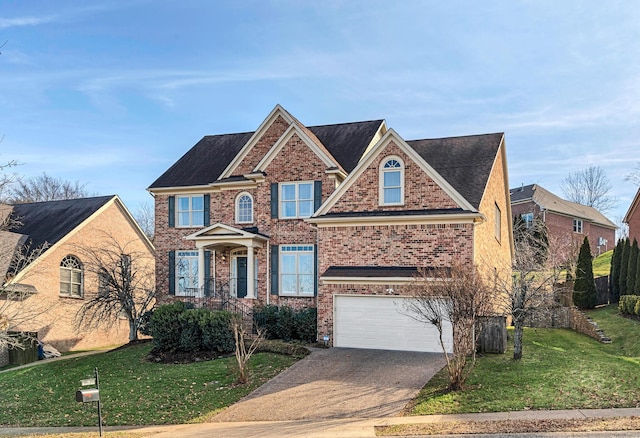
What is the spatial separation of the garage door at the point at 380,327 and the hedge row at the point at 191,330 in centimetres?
397

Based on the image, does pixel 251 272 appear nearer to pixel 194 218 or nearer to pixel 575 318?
pixel 194 218

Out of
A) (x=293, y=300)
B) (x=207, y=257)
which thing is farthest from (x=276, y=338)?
(x=207, y=257)

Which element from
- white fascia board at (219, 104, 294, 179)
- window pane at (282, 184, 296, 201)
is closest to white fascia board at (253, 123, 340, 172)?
white fascia board at (219, 104, 294, 179)

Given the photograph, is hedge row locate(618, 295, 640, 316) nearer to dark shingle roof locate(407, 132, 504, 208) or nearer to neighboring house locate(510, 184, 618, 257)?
dark shingle roof locate(407, 132, 504, 208)

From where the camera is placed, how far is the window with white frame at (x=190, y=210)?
2417 cm

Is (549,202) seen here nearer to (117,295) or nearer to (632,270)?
(632,270)

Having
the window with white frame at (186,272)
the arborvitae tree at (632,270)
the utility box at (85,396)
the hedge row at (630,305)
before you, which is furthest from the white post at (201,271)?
the arborvitae tree at (632,270)

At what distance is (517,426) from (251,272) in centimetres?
1335

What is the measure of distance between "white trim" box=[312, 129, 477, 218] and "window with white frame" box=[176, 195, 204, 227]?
23.7 feet

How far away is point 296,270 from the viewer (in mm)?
21406

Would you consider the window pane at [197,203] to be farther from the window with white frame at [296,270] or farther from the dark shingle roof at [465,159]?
the dark shingle roof at [465,159]

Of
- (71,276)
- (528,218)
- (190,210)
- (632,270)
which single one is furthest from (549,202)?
(71,276)

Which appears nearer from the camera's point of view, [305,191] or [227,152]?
[305,191]

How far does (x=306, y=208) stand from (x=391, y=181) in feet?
14.1
